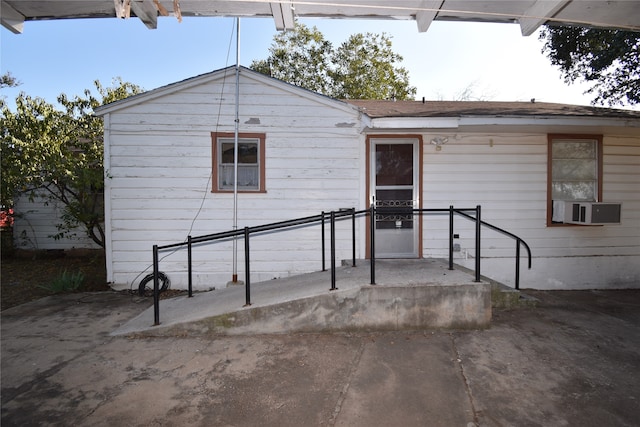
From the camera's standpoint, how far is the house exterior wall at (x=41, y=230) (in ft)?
30.0

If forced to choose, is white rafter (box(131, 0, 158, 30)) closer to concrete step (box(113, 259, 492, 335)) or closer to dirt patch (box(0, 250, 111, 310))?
concrete step (box(113, 259, 492, 335))

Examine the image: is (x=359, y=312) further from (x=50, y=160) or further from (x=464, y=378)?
(x=50, y=160)

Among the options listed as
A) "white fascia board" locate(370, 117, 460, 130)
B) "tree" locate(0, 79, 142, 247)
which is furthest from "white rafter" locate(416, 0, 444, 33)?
"tree" locate(0, 79, 142, 247)

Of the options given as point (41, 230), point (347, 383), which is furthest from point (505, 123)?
point (41, 230)

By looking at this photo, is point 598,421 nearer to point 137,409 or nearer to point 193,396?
point 193,396

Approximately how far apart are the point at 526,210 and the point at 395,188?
256 centimetres

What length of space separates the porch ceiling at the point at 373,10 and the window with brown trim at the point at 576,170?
3886mm

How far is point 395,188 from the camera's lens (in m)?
6.34

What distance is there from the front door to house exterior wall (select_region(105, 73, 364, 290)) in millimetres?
466

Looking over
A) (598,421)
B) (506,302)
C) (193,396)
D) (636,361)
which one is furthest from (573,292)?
(193,396)

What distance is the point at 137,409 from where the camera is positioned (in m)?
2.62

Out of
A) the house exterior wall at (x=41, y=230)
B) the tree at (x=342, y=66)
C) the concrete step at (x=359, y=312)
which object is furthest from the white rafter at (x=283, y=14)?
the tree at (x=342, y=66)

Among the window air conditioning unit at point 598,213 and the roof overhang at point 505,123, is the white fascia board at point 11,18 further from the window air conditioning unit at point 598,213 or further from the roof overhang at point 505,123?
the window air conditioning unit at point 598,213

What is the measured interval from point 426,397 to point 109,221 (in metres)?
5.76
